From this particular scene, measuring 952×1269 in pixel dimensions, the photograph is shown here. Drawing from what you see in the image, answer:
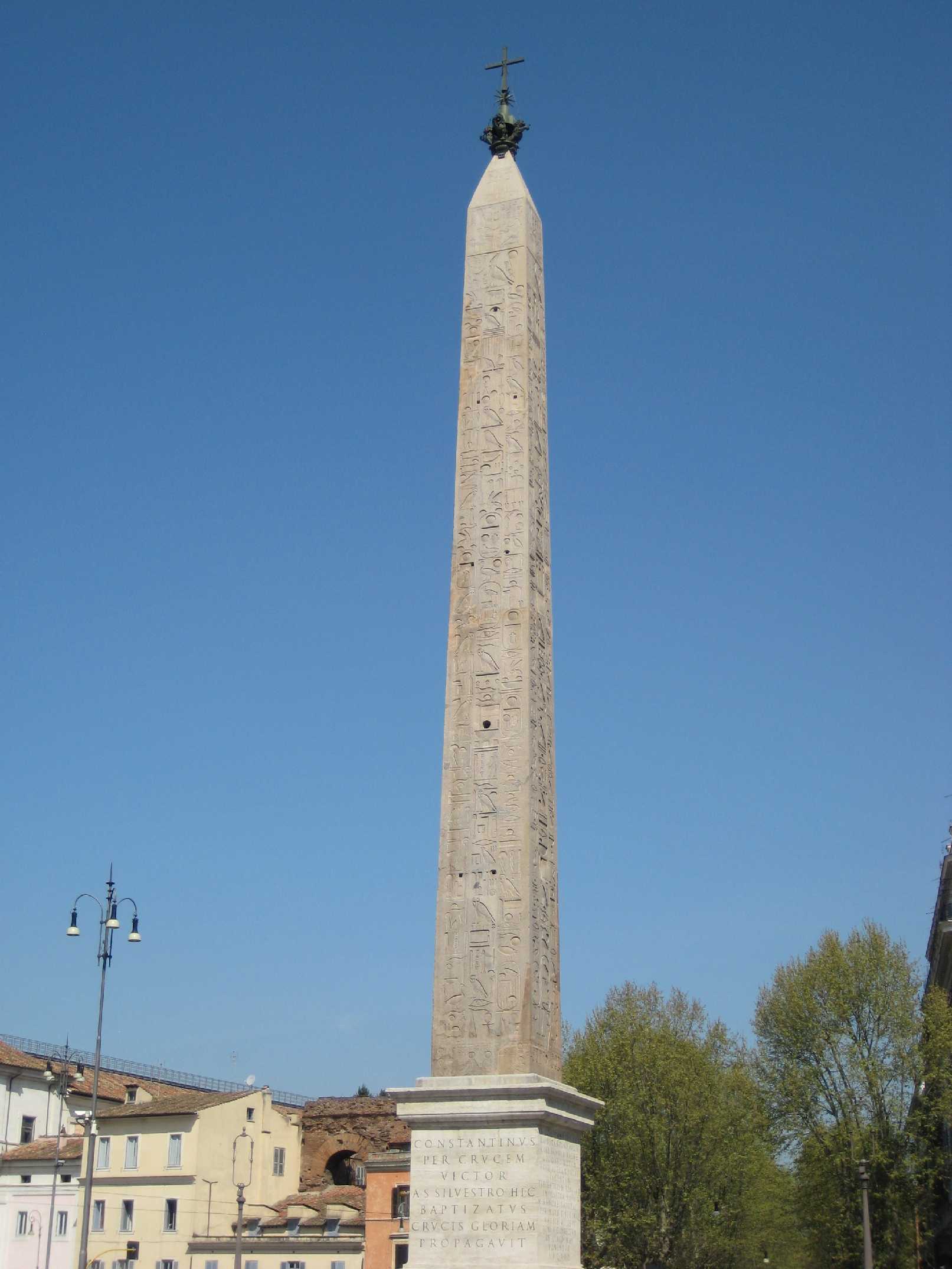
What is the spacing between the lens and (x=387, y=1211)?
4606 centimetres

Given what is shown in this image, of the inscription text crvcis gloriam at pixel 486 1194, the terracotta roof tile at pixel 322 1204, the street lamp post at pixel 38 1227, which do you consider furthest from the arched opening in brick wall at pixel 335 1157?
the inscription text crvcis gloriam at pixel 486 1194

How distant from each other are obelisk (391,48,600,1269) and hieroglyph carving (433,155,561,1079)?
0.06 ft

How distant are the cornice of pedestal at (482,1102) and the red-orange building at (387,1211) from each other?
1314 inches

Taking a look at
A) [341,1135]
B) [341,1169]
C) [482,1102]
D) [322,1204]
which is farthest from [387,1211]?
[482,1102]

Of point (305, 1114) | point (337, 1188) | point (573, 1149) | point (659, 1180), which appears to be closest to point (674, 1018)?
point (659, 1180)

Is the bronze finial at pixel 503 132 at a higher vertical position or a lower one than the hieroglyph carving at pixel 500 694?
higher

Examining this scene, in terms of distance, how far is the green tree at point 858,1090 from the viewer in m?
36.8

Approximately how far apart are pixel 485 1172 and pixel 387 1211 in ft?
115

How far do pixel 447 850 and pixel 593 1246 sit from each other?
3048cm

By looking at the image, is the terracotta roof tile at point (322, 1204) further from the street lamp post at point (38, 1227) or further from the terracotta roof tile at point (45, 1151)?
the street lamp post at point (38, 1227)

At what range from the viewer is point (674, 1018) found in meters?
43.4

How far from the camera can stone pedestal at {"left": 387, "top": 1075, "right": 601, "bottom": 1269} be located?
13.5 metres

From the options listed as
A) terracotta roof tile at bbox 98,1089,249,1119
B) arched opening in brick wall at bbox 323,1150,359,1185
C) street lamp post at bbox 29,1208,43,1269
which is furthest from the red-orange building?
arched opening in brick wall at bbox 323,1150,359,1185

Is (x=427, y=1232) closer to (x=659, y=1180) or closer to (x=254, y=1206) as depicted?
(x=659, y=1180)
